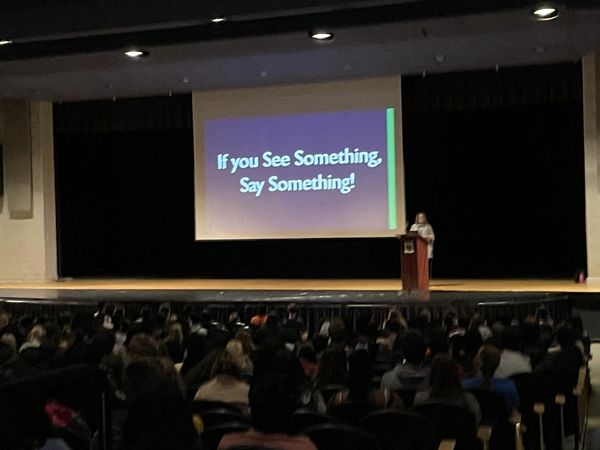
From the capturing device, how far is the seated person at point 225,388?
11.6 feet

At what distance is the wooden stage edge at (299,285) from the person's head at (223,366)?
7066 millimetres

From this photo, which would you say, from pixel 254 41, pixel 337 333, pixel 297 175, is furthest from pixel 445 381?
pixel 297 175

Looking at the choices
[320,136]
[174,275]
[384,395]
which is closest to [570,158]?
[320,136]

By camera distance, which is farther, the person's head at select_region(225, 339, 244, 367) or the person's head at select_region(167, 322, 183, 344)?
the person's head at select_region(167, 322, 183, 344)

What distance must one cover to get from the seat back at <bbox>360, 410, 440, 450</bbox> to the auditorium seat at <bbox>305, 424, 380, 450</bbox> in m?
0.30

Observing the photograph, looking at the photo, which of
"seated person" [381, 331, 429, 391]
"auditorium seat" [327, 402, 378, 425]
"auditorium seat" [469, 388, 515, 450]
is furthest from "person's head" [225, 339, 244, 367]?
"auditorium seat" [469, 388, 515, 450]

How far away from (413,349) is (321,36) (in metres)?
6.00

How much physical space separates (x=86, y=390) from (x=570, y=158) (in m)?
11.9

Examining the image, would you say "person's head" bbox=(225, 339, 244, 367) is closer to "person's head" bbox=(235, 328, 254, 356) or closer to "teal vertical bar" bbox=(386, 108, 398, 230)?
"person's head" bbox=(235, 328, 254, 356)

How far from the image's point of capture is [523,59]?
1170 centimetres

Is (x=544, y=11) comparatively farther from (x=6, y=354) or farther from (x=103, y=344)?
(x=6, y=354)

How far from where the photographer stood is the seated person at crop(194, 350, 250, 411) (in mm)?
3547

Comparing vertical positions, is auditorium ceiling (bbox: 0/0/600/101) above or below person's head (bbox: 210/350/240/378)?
above

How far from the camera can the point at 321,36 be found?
941 cm
